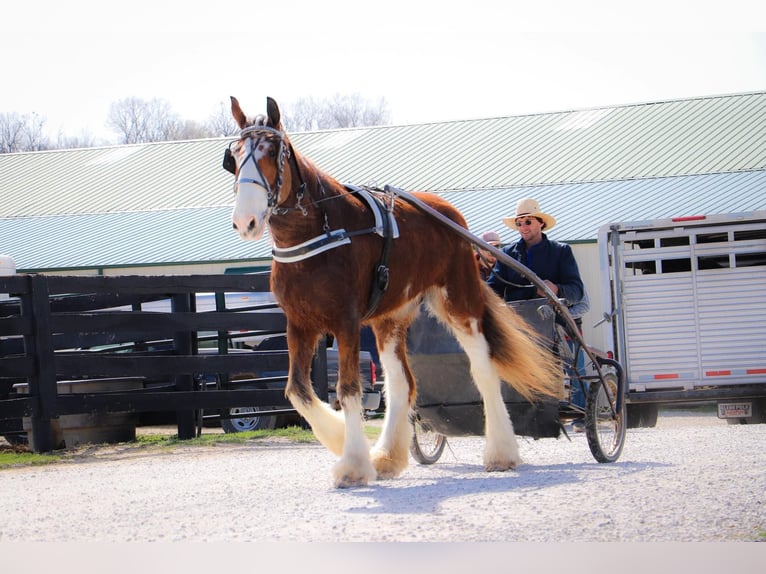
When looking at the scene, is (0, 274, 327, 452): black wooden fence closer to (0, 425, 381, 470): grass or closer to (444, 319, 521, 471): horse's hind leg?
(0, 425, 381, 470): grass

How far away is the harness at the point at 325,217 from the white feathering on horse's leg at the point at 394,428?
2.37 ft

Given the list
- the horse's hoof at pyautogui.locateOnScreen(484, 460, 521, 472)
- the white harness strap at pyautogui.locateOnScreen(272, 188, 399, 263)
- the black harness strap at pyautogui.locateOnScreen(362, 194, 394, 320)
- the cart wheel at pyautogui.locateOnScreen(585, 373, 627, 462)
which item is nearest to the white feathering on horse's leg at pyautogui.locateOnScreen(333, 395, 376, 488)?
the black harness strap at pyautogui.locateOnScreen(362, 194, 394, 320)

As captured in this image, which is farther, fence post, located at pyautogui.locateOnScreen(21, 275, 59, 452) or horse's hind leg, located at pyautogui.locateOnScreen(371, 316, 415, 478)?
fence post, located at pyautogui.locateOnScreen(21, 275, 59, 452)

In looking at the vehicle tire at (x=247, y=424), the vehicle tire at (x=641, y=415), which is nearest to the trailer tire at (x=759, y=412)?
the vehicle tire at (x=641, y=415)

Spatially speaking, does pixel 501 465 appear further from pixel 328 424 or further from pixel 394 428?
pixel 328 424

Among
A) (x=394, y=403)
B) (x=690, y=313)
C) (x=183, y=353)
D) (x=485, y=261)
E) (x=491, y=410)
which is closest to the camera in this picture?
(x=394, y=403)

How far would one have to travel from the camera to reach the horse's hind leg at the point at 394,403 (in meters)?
8.34

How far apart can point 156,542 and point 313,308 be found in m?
2.38

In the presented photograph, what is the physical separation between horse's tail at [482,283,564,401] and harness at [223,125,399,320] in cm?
125

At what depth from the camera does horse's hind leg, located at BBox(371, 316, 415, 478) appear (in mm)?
8344

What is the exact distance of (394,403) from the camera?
866cm

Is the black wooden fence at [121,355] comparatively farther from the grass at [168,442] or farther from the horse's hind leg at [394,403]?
the horse's hind leg at [394,403]

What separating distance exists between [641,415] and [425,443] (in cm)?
571

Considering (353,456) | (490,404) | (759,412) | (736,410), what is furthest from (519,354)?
(759,412)
